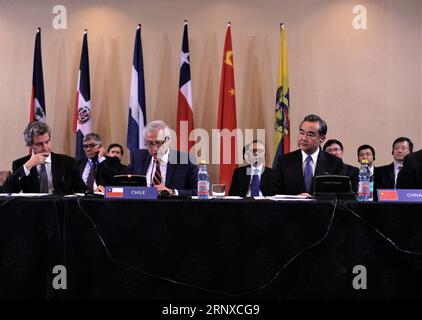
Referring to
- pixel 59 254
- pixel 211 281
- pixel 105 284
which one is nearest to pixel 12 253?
pixel 59 254

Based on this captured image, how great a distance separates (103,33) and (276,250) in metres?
4.89

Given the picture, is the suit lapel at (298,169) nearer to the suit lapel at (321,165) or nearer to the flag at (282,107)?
the suit lapel at (321,165)

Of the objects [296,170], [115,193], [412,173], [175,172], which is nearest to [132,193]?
[115,193]

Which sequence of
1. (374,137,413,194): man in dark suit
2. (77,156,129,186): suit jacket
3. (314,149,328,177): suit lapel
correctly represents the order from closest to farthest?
(314,149,328,177): suit lapel < (77,156,129,186): suit jacket < (374,137,413,194): man in dark suit

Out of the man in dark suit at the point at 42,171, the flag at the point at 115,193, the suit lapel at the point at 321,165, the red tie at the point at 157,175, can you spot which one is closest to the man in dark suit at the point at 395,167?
the suit lapel at the point at 321,165

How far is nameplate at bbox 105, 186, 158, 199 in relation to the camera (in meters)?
2.93

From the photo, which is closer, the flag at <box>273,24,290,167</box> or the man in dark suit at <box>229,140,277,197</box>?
the man in dark suit at <box>229,140,277,197</box>

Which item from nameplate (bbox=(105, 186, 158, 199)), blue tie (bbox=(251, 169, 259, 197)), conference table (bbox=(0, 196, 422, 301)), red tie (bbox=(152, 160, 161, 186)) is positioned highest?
red tie (bbox=(152, 160, 161, 186))

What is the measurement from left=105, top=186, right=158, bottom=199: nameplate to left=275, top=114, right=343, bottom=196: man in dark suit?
1.38 metres

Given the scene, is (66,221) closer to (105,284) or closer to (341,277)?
(105,284)

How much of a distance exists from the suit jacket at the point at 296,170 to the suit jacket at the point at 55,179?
1508 mm

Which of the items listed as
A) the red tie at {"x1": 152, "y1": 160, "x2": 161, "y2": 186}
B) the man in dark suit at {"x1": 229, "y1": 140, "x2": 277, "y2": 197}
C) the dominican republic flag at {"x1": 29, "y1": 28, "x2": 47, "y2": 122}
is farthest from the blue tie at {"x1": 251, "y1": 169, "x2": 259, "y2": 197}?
the dominican republic flag at {"x1": 29, "y1": 28, "x2": 47, "y2": 122}

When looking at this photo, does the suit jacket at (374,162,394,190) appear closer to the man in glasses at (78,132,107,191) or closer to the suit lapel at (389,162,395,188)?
the suit lapel at (389,162,395,188)

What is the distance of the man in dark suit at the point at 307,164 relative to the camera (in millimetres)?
3941
